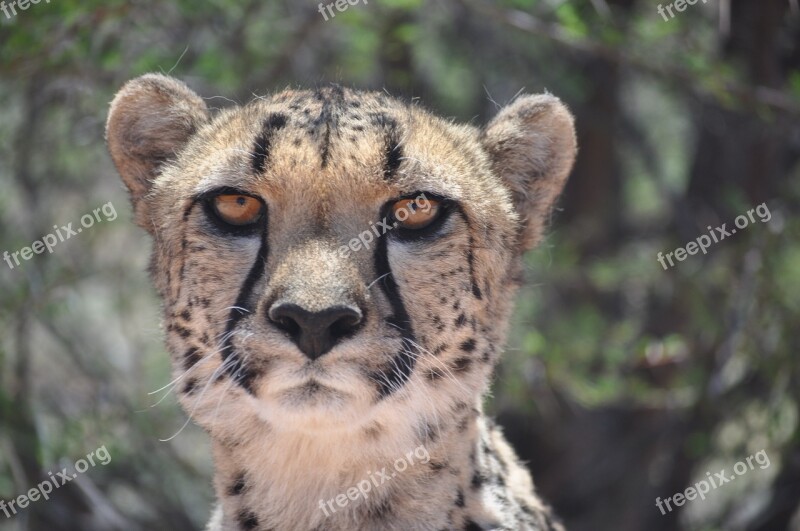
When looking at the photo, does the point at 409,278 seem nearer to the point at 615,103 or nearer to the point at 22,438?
the point at 22,438

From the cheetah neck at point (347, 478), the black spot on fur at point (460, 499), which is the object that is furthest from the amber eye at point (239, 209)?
the black spot on fur at point (460, 499)

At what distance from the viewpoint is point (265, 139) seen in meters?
3.15

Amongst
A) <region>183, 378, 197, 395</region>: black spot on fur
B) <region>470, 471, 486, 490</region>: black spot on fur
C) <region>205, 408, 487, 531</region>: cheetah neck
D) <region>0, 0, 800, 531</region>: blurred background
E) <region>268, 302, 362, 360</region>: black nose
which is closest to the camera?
<region>268, 302, 362, 360</region>: black nose

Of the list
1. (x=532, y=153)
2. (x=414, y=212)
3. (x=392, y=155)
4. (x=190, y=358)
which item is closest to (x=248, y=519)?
(x=190, y=358)

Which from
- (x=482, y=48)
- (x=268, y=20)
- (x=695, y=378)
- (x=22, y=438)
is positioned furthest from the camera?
(x=482, y=48)

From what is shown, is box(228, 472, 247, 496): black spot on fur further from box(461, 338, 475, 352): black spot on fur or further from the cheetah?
box(461, 338, 475, 352): black spot on fur

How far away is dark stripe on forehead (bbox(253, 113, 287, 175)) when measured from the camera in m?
3.08

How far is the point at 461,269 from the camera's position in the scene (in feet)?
10.5

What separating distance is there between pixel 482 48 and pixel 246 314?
190 inches

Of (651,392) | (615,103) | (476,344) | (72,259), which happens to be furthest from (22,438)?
(615,103)

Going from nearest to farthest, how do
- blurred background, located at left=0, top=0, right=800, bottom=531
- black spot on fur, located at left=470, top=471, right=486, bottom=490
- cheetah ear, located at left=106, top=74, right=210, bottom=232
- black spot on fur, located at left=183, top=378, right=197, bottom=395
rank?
black spot on fur, located at left=183, top=378, right=197, bottom=395, black spot on fur, located at left=470, top=471, right=486, bottom=490, cheetah ear, located at left=106, top=74, right=210, bottom=232, blurred background, located at left=0, top=0, right=800, bottom=531

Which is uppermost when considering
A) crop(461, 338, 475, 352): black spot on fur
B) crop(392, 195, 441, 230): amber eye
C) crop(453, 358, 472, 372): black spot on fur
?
crop(392, 195, 441, 230): amber eye

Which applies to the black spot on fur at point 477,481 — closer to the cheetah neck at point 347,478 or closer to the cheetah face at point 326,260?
the cheetah neck at point 347,478

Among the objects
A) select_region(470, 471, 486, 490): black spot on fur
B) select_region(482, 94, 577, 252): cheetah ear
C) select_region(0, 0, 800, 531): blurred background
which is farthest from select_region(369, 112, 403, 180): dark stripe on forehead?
select_region(0, 0, 800, 531): blurred background
